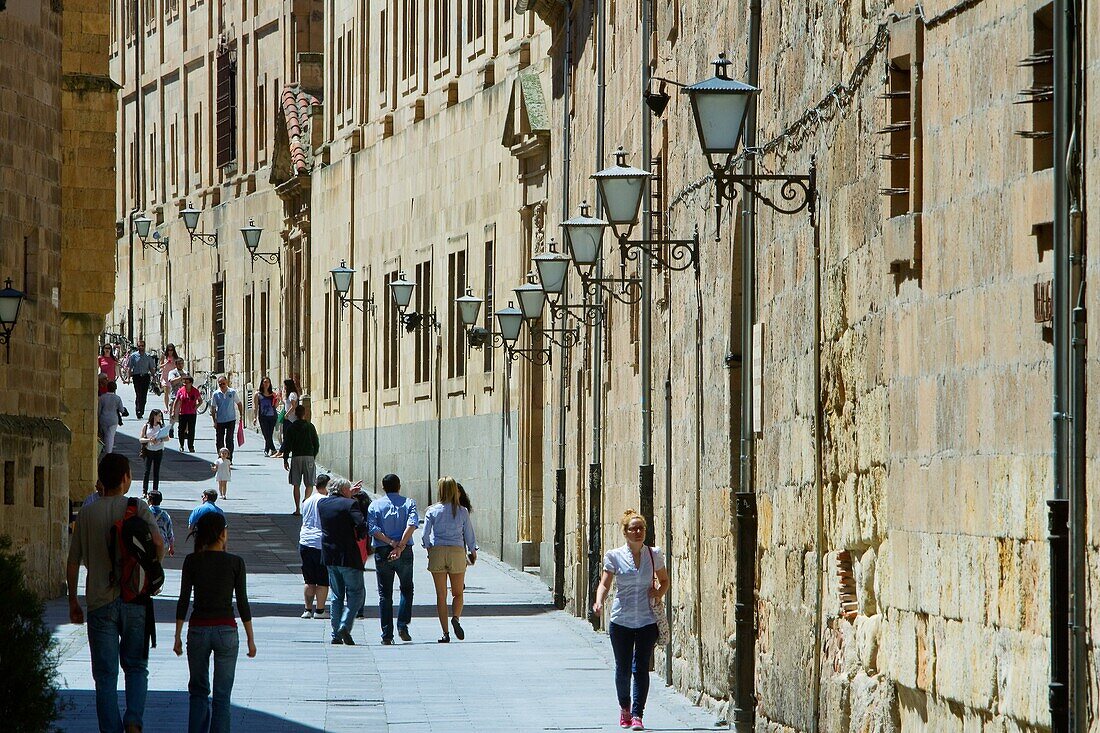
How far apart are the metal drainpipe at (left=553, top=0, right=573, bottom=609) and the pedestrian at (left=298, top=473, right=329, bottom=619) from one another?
355 centimetres

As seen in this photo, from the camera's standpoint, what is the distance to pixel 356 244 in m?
43.9

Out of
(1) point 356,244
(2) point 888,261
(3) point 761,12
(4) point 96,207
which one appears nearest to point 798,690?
(2) point 888,261

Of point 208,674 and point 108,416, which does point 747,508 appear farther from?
point 108,416

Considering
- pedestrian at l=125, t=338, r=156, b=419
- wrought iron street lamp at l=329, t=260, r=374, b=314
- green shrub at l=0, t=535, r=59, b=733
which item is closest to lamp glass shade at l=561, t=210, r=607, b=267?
green shrub at l=0, t=535, r=59, b=733

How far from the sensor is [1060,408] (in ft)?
27.6

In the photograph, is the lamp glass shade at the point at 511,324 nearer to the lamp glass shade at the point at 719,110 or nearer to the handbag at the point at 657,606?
the handbag at the point at 657,606

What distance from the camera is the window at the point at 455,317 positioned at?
A: 3625cm

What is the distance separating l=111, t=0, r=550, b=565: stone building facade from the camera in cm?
3378

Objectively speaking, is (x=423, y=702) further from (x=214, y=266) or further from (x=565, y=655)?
(x=214, y=266)

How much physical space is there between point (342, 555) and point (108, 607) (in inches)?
339

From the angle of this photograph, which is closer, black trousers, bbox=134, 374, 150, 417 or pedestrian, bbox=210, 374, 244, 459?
pedestrian, bbox=210, 374, 244, 459

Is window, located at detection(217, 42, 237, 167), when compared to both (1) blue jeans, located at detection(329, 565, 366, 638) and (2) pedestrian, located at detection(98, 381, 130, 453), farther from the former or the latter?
(1) blue jeans, located at detection(329, 565, 366, 638)

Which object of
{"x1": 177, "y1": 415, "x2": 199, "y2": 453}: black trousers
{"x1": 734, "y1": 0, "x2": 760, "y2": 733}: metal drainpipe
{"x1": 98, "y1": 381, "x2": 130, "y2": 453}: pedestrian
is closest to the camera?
{"x1": 734, "y1": 0, "x2": 760, "y2": 733}: metal drainpipe

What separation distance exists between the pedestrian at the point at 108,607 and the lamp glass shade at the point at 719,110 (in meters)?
3.57
